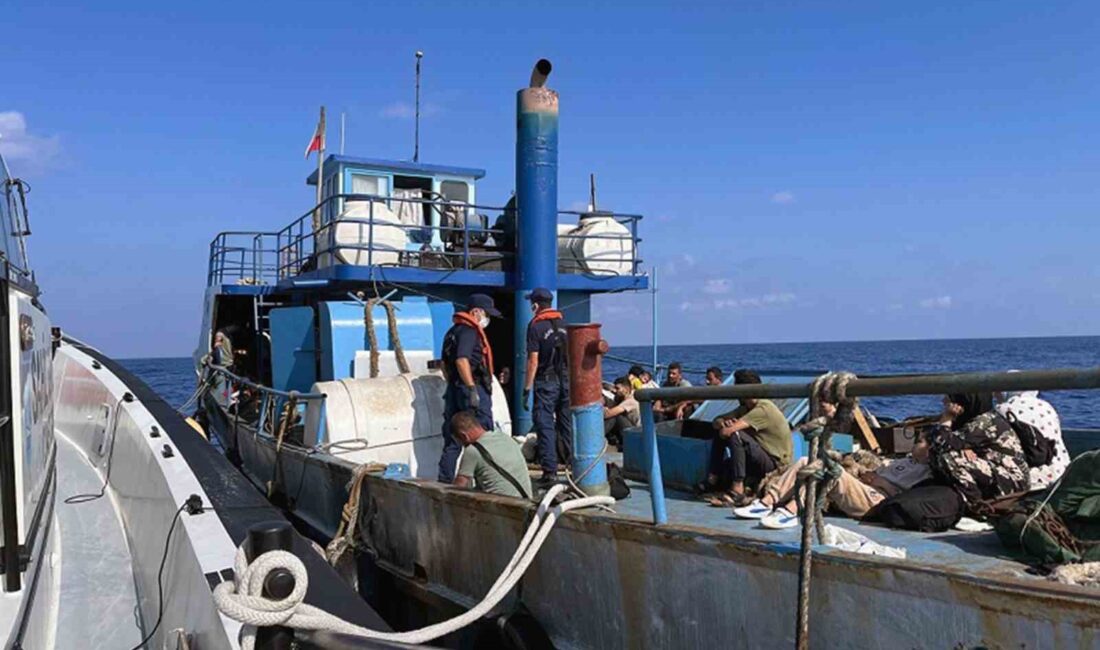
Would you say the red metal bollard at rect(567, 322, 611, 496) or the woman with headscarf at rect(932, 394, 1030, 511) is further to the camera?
the red metal bollard at rect(567, 322, 611, 496)

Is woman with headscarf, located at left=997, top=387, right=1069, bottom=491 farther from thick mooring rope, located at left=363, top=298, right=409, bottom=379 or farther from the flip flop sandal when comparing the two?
thick mooring rope, located at left=363, top=298, right=409, bottom=379

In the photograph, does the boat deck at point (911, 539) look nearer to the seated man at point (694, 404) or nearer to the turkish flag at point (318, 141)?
the seated man at point (694, 404)

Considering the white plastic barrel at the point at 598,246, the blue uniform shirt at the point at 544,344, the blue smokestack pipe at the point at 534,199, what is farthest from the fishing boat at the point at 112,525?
the white plastic barrel at the point at 598,246

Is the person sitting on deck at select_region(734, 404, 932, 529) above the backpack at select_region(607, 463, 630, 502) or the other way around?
above

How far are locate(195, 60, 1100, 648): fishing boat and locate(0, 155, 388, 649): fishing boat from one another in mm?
1218

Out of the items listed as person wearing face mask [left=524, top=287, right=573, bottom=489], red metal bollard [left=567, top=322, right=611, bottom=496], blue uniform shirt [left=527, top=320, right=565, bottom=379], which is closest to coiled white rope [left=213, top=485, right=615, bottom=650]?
red metal bollard [left=567, top=322, right=611, bottom=496]

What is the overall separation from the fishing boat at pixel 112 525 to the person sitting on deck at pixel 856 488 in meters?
3.03

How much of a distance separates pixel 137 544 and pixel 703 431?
4608mm

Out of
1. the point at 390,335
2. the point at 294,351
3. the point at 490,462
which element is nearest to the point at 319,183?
the point at 294,351

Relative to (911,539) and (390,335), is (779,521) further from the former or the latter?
(390,335)

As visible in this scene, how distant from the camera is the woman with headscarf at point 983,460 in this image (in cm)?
500

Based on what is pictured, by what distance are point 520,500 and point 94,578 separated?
2.39m

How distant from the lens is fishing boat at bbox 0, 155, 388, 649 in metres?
3.08

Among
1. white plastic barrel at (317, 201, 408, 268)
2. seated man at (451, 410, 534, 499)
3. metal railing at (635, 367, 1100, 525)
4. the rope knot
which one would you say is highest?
white plastic barrel at (317, 201, 408, 268)
